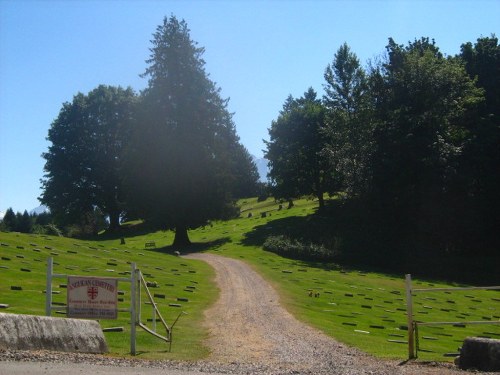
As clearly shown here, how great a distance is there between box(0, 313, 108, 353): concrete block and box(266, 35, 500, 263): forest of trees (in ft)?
149

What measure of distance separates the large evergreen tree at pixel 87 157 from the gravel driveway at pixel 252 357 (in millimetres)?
53149

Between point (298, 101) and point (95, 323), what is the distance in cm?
7776

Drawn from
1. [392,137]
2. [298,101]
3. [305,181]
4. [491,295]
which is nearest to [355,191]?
[392,137]

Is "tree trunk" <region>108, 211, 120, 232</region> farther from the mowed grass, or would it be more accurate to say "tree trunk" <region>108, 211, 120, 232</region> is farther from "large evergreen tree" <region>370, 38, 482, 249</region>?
"large evergreen tree" <region>370, 38, 482, 249</region>

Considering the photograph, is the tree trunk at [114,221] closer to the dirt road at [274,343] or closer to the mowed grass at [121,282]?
the mowed grass at [121,282]

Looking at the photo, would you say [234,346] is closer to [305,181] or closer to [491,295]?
Answer: [491,295]

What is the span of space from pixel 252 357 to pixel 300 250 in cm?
4145

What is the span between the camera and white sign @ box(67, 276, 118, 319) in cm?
1330

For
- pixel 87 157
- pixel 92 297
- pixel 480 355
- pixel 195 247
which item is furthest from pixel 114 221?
pixel 480 355

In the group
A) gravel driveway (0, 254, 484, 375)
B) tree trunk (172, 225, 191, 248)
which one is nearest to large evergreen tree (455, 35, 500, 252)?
tree trunk (172, 225, 191, 248)

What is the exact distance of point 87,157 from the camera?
7500 centimetres

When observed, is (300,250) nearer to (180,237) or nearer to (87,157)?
(180,237)

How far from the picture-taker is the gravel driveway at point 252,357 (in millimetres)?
10477

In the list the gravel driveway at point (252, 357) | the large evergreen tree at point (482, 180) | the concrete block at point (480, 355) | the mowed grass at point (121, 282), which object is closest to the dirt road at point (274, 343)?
the gravel driveway at point (252, 357)
